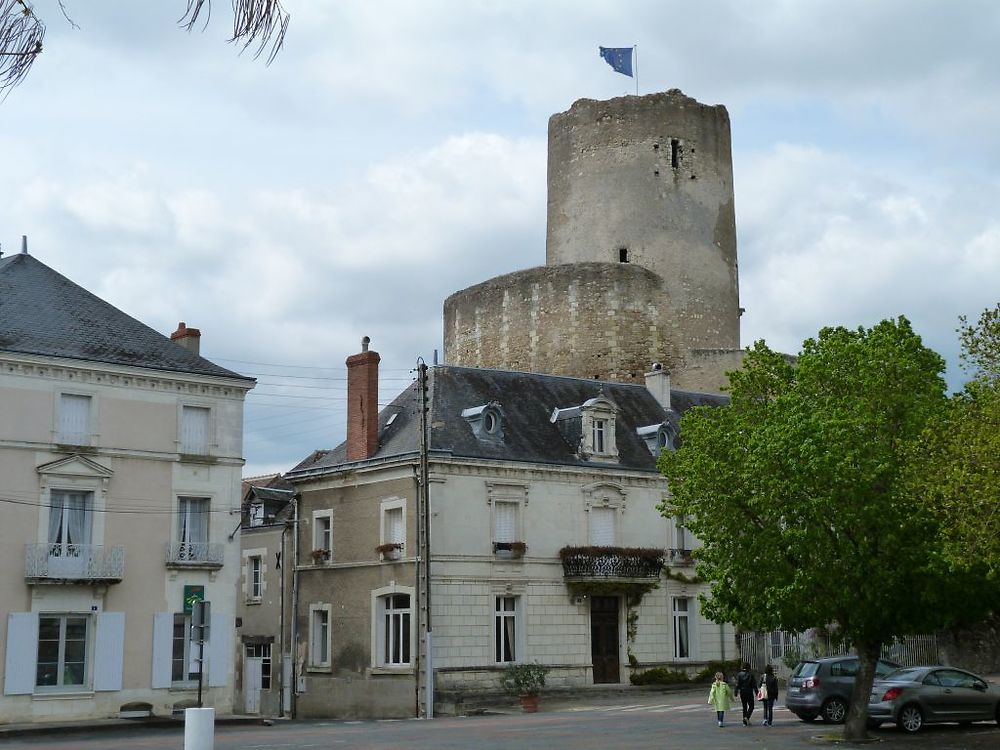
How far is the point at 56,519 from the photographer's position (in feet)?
92.2

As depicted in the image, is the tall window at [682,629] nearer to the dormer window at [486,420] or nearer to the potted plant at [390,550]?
the dormer window at [486,420]

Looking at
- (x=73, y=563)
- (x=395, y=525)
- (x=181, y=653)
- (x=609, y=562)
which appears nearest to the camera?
(x=73, y=563)

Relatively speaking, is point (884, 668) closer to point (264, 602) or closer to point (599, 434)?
point (599, 434)

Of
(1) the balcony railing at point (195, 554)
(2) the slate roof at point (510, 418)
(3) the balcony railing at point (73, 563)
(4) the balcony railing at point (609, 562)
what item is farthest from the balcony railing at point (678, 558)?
(3) the balcony railing at point (73, 563)

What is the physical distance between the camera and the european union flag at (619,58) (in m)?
51.0

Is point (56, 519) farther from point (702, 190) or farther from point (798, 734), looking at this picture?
point (702, 190)

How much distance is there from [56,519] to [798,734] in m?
16.1

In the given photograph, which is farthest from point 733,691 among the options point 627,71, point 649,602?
point 627,71

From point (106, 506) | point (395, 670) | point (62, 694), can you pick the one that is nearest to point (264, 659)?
point (395, 670)

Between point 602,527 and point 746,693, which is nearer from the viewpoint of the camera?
point 746,693

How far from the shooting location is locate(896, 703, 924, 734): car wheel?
2288 centimetres

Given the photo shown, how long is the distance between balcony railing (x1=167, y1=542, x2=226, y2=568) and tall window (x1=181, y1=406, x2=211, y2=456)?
2165mm

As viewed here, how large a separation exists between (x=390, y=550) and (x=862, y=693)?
14511 mm

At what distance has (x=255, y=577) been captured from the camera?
4019cm
